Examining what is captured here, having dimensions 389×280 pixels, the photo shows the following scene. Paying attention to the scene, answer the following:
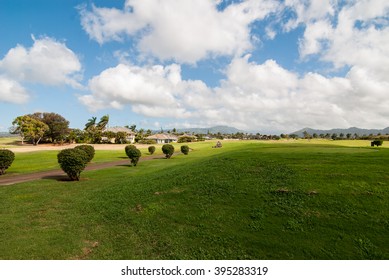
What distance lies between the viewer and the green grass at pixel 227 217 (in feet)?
26.4

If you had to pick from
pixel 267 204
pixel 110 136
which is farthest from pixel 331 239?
pixel 110 136

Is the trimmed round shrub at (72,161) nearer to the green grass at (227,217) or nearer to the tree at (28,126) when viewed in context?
the green grass at (227,217)

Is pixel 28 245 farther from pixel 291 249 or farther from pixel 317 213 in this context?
pixel 317 213

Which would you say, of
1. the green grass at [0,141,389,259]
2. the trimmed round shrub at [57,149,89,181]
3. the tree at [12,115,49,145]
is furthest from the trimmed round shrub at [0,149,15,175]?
the tree at [12,115,49,145]

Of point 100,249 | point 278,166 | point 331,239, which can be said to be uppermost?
point 278,166

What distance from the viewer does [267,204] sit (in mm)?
10656

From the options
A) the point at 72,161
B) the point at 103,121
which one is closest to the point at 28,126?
the point at 103,121

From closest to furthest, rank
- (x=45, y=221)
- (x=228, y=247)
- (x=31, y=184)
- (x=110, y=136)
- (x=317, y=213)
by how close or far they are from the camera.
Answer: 1. (x=228, y=247)
2. (x=317, y=213)
3. (x=45, y=221)
4. (x=31, y=184)
5. (x=110, y=136)

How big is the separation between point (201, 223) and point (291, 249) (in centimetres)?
370

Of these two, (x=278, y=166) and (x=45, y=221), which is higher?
(x=278, y=166)

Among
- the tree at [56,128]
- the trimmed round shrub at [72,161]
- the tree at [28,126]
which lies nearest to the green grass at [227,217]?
the trimmed round shrub at [72,161]

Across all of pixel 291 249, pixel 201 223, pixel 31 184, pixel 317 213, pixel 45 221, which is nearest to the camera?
pixel 291 249

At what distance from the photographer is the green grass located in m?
8.04

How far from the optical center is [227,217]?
1020 cm
